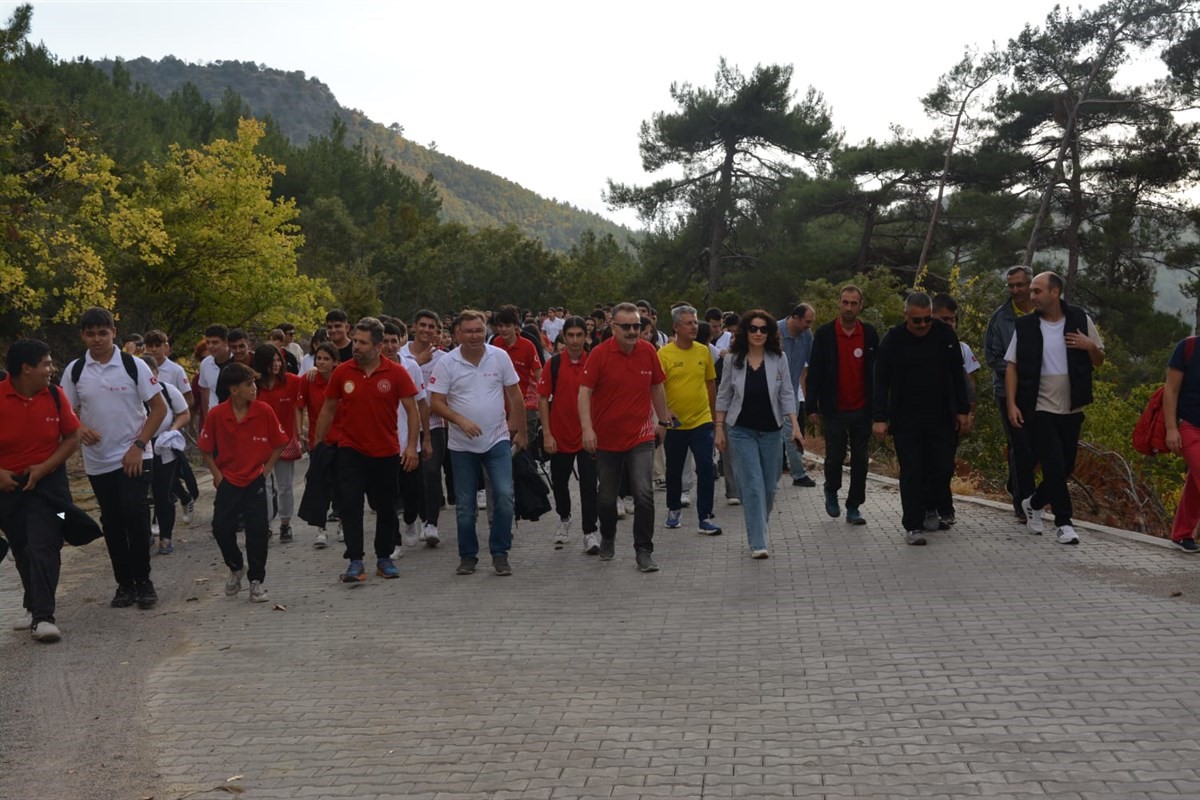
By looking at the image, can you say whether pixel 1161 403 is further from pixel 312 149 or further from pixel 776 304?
pixel 312 149

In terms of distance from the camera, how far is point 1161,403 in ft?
31.5

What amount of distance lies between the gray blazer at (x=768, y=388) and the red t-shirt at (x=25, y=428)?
5009 mm

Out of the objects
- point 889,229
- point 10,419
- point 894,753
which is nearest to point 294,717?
point 894,753

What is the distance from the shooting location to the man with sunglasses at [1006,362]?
10.8 metres

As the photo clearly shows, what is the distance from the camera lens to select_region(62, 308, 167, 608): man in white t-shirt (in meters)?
8.97

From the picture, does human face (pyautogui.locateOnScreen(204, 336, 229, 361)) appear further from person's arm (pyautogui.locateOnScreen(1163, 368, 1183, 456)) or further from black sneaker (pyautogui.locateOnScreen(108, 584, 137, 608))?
person's arm (pyautogui.locateOnScreen(1163, 368, 1183, 456))

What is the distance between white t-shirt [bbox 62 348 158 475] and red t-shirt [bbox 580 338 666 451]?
3351mm

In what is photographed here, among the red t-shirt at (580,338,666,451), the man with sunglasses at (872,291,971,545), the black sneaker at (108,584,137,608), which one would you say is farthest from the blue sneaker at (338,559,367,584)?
the man with sunglasses at (872,291,971,545)

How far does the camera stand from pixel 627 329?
392 inches

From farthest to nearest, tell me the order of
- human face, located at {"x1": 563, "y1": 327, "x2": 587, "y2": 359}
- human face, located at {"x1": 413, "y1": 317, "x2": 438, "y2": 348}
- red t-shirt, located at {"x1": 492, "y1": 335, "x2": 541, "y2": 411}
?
1. red t-shirt, located at {"x1": 492, "y1": 335, "x2": 541, "y2": 411}
2. human face, located at {"x1": 413, "y1": 317, "x2": 438, "y2": 348}
3. human face, located at {"x1": 563, "y1": 327, "x2": 587, "y2": 359}

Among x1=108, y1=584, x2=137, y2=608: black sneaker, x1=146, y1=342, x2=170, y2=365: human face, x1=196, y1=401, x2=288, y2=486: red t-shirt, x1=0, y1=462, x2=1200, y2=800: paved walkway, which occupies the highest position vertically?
x1=146, y1=342, x2=170, y2=365: human face

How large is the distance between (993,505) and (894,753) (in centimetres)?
746

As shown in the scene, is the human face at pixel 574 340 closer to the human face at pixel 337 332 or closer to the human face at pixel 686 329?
the human face at pixel 686 329

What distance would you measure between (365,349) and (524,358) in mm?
3233
